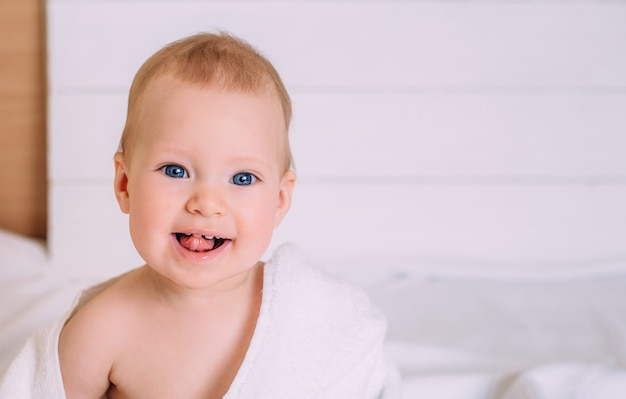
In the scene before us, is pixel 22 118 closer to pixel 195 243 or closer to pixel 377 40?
pixel 377 40

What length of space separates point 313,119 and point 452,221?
1.30 ft

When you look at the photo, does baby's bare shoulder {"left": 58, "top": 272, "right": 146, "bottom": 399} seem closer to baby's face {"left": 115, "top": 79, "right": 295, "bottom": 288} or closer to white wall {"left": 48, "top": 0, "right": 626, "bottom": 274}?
baby's face {"left": 115, "top": 79, "right": 295, "bottom": 288}

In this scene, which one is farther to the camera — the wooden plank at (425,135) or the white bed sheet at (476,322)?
the wooden plank at (425,135)

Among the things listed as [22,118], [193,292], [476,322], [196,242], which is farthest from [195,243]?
[22,118]

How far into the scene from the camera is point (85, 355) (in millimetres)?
899

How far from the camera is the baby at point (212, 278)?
2.69ft

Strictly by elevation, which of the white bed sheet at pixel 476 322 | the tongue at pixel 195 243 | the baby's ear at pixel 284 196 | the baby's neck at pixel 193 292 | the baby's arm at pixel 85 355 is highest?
the baby's ear at pixel 284 196

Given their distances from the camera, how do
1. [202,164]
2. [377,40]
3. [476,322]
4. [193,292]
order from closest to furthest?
[202,164] < [193,292] < [476,322] < [377,40]

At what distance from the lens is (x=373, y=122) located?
5.50 ft

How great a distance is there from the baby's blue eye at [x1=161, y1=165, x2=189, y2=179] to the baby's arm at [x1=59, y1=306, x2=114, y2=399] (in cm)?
21

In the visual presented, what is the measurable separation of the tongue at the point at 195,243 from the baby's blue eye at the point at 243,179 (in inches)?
2.9

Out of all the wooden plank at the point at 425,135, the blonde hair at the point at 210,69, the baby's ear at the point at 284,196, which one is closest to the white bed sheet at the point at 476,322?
the wooden plank at the point at 425,135

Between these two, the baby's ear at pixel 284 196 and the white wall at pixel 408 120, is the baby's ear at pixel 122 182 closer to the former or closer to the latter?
the baby's ear at pixel 284 196

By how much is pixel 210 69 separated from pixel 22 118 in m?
1.04
